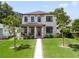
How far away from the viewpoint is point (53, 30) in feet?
150

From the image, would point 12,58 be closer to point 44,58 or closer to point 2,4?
point 44,58

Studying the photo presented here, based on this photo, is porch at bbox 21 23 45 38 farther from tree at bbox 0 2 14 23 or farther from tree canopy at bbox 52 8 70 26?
tree at bbox 0 2 14 23

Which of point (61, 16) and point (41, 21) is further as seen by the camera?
point (41, 21)

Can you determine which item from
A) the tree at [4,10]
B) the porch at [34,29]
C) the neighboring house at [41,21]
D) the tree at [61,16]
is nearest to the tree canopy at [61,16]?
the tree at [61,16]

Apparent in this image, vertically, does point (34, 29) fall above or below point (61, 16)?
below

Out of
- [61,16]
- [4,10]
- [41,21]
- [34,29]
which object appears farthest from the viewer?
[4,10]

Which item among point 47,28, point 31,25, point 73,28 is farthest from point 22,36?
point 73,28

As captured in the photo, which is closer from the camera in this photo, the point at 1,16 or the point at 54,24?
the point at 54,24

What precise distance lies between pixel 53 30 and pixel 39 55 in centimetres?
2295

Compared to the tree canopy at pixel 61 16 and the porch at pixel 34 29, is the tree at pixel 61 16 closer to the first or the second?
the tree canopy at pixel 61 16

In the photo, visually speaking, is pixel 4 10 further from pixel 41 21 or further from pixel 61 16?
pixel 61 16

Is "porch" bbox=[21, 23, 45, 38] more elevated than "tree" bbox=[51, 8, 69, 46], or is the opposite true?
"tree" bbox=[51, 8, 69, 46]

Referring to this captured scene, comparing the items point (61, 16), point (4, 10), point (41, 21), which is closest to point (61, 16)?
point (61, 16)

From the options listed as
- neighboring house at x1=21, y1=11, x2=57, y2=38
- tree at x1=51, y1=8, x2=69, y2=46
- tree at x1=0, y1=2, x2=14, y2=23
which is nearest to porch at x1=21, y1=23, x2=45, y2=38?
neighboring house at x1=21, y1=11, x2=57, y2=38
